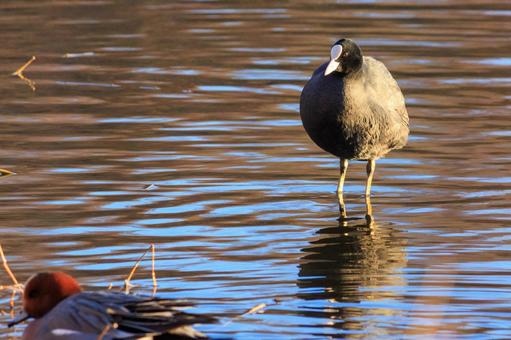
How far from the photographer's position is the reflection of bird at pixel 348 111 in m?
10.4

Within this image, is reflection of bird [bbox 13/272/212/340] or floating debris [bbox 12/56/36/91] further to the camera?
floating debris [bbox 12/56/36/91]

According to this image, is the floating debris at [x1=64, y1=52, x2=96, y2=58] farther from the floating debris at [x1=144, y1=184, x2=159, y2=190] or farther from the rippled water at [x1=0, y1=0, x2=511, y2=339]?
the floating debris at [x1=144, y1=184, x2=159, y2=190]

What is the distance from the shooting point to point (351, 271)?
8352 mm

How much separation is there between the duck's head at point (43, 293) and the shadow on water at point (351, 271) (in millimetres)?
1462

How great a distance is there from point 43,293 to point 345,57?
4.81m

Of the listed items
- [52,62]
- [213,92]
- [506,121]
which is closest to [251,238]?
[506,121]

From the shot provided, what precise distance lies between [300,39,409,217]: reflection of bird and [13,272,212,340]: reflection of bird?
4323 millimetres

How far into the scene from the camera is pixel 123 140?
12359mm

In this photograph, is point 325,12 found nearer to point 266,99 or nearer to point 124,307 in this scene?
point 266,99

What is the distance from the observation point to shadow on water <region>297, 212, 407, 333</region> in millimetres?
7246

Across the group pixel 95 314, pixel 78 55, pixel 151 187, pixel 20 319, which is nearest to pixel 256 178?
pixel 151 187

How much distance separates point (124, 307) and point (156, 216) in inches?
148

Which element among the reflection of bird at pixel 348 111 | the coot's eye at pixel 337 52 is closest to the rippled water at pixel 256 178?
the reflection of bird at pixel 348 111

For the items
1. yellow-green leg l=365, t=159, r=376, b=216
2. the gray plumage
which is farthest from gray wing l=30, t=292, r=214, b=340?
the gray plumage
